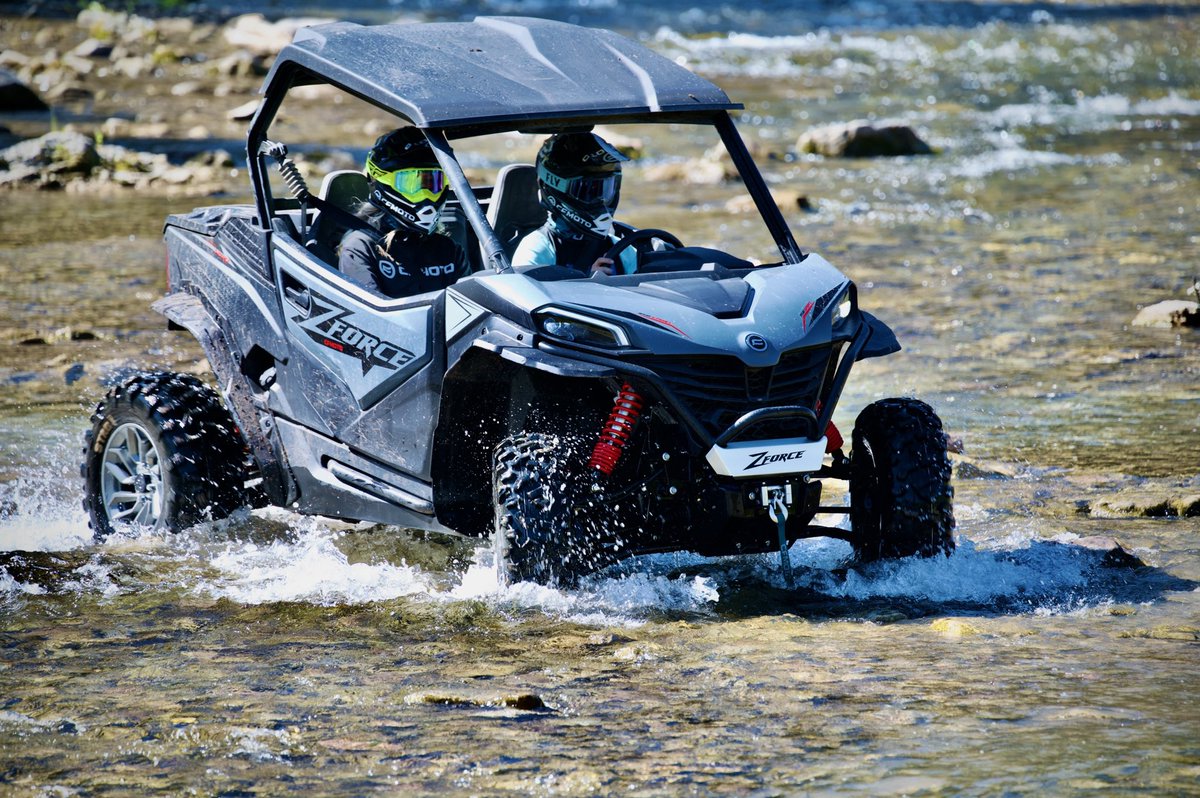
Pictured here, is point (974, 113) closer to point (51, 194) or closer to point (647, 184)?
point (647, 184)

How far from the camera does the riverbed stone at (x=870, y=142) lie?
20.5 m

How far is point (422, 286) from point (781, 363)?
1.72 m

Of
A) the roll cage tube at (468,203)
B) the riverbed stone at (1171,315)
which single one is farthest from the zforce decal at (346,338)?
the riverbed stone at (1171,315)

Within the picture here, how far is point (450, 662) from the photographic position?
17.6 ft

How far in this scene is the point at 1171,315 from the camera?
11.3m

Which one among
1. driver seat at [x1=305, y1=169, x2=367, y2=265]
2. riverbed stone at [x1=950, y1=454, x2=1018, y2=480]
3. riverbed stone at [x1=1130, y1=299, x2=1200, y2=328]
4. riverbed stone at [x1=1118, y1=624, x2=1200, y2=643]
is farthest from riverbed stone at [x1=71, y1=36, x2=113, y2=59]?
riverbed stone at [x1=1118, y1=624, x2=1200, y2=643]

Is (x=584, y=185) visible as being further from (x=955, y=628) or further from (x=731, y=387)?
(x=955, y=628)

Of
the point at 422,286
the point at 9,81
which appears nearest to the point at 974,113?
the point at 9,81

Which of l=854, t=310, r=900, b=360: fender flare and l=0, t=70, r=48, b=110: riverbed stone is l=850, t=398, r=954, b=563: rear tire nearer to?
l=854, t=310, r=900, b=360: fender flare

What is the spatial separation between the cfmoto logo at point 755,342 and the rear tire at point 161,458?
2.51m

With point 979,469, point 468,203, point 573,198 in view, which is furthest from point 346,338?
point 979,469

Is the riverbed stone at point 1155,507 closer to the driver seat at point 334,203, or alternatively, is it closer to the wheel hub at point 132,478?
the driver seat at point 334,203

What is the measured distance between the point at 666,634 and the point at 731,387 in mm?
867

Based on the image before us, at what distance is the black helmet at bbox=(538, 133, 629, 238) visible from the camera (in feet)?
21.6
